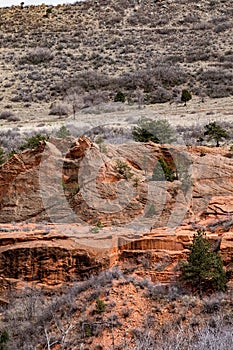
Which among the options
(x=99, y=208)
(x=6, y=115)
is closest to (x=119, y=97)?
(x=6, y=115)

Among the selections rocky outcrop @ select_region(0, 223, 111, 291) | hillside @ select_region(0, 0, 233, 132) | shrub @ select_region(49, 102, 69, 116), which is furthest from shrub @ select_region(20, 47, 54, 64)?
rocky outcrop @ select_region(0, 223, 111, 291)

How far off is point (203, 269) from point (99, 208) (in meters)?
3.77

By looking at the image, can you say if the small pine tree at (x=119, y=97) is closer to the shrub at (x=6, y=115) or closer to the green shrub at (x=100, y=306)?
the shrub at (x=6, y=115)

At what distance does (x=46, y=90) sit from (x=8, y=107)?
449 cm

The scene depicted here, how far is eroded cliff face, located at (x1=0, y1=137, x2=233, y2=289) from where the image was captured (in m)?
10.8

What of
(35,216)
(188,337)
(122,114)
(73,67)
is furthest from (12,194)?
(73,67)

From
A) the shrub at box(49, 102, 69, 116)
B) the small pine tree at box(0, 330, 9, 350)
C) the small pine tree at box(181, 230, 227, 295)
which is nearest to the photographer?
the small pine tree at box(0, 330, 9, 350)

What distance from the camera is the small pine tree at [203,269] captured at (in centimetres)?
961

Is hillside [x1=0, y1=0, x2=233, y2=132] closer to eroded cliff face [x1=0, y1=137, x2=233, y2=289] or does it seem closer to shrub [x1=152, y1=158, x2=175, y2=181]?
eroded cliff face [x1=0, y1=137, x2=233, y2=289]

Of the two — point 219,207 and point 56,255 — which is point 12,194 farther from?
point 219,207

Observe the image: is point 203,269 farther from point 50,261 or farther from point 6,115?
point 6,115

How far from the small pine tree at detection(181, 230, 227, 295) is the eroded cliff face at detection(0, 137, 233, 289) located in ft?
1.98

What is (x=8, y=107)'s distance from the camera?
36.3 metres

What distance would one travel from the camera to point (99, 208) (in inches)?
496
